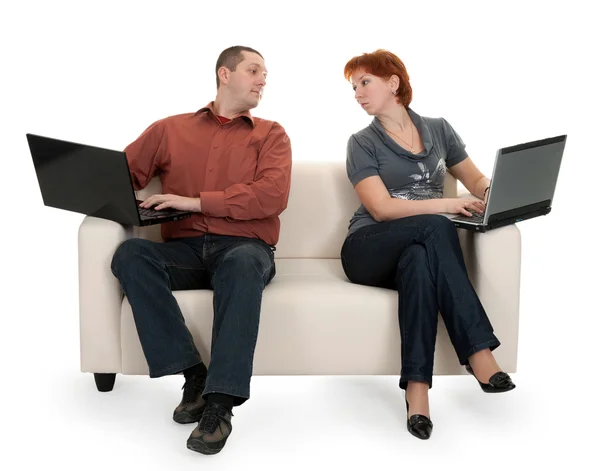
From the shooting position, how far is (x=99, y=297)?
135 inches

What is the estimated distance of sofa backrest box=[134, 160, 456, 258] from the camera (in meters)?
4.02

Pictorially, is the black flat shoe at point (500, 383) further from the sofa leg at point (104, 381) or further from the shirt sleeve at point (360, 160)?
the sofa leg at point (104, 381)

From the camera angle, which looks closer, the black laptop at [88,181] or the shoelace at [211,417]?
the shoelace at [211,417]

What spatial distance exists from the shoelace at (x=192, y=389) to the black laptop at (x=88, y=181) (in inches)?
22.7

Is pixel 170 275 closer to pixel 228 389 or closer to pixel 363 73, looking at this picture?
pixel 228 389

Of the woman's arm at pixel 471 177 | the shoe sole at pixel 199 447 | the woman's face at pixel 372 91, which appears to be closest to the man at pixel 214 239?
the shoe sole at pixel 199 447

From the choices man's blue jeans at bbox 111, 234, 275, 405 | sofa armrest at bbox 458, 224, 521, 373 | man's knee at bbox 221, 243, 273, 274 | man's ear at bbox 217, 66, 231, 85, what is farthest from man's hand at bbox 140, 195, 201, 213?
sofa armrest at bbox 458, 224, 521, 373

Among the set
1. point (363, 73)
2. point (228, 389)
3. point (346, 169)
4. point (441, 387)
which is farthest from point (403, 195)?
point (228, 389)

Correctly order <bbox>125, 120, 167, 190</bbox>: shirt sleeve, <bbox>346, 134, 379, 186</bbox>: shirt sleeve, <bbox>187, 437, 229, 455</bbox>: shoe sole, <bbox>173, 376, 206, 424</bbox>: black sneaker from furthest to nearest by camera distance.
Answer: <bbox>125, 120, 167, 190</bbox>: shirt sleeve < <bbox>346, 134, 379, 186</bbox>: shirt sleeve < <bbox>173, 376, 206, 424</bbox>: black sneaker < <bbox>187, 437, 229, 455</bbox>: shoe sole

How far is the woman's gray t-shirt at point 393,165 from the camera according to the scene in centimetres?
371

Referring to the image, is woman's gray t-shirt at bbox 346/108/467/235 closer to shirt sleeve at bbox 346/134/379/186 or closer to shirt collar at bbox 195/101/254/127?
shirt sleeve at bbox 346/134/379/186

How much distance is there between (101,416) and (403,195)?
1.40 meters

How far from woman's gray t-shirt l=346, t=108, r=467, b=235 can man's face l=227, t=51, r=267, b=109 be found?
416 millimetres

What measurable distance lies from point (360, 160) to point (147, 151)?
839 millimetres
